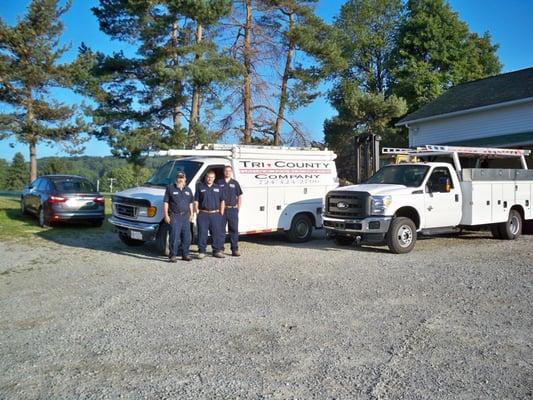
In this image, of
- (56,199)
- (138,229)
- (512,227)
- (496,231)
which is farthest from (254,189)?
(512,227)

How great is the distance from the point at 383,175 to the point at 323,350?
8.19 meters

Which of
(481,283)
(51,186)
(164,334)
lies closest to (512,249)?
(481,283)

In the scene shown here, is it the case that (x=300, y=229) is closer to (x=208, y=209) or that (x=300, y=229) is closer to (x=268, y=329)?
(x=208, y=209)

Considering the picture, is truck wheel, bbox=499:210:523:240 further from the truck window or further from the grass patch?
the grass patch

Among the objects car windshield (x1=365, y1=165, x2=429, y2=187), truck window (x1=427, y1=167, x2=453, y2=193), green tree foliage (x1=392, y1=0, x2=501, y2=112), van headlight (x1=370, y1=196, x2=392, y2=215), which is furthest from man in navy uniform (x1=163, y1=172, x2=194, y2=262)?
green tree foliage (x1=392, y1=0, x2=501, y2=112)

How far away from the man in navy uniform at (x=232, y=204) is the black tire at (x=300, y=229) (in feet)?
7.68

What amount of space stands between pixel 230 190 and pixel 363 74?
130 ft

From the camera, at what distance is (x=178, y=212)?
31.7 feet

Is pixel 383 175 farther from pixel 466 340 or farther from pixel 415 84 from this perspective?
pixel 415 84

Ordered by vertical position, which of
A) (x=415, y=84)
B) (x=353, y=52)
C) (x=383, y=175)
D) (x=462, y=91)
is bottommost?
(x=383, y=175)

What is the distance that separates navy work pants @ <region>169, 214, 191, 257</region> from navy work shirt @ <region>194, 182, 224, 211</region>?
0.49 metres

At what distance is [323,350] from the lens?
4969 millimetres

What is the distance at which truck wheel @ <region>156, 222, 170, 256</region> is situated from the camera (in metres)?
10.3

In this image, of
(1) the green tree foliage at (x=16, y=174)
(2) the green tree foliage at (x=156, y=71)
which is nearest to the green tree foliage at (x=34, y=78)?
(2) the green tree foliage at (x=156, y=71)
